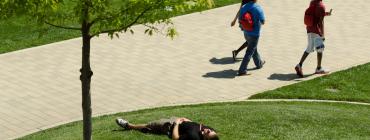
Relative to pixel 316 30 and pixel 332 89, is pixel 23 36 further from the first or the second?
pixel 332 89

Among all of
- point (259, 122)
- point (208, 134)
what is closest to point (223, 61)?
point (259, 122)

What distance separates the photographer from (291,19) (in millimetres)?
20750

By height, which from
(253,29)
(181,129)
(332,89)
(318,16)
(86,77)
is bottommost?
(332,89)

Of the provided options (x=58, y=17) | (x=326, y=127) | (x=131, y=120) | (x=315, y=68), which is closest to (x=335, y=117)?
(x=326, y=127)

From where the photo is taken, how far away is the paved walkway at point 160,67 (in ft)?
44.8

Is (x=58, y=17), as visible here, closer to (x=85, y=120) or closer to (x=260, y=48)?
(x=85, y=120)

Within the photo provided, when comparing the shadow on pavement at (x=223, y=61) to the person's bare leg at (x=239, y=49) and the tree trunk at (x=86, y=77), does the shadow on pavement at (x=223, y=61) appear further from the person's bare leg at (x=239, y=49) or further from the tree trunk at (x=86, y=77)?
the tree trunk at (x=86, y=77)

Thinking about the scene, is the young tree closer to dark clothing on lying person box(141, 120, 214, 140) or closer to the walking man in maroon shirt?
dark clothing on lying person box(141, 120, 214, 140)

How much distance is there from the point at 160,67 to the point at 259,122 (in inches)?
205

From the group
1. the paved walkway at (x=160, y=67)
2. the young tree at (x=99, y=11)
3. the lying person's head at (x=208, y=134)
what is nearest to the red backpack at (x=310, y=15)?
the paved walkway at (x=160, y=67)

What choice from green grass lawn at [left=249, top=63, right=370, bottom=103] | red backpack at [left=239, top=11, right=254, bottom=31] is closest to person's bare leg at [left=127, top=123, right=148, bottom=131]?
green grass lawn at [left=249, top=63, right=370, bottom=103]

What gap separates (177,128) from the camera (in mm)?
9844

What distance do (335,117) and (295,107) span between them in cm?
91

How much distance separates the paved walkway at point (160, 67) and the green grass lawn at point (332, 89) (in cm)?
49
